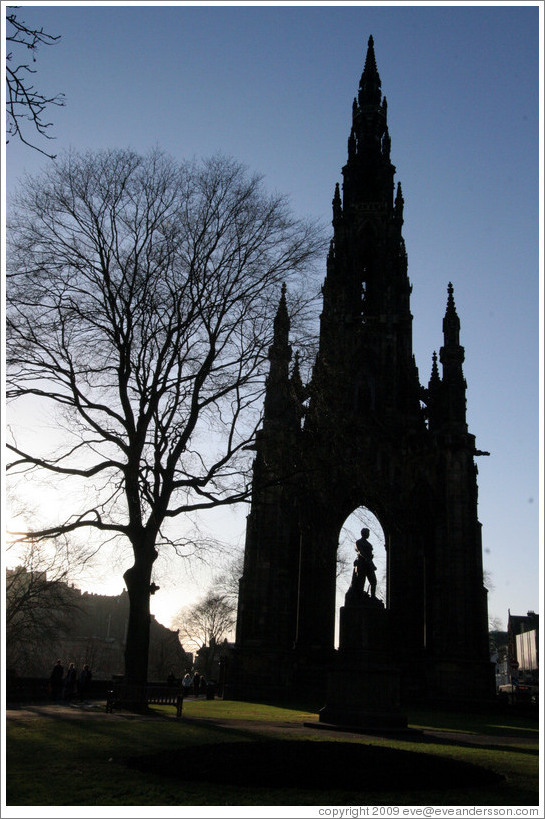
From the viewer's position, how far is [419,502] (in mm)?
38812

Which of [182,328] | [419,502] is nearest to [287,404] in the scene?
[182,328]

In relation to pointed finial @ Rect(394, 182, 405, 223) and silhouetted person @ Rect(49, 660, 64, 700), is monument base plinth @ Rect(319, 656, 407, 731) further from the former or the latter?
pointed finial @ Rect(394, 182, 405, 223)

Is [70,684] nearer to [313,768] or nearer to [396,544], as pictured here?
[313,768]

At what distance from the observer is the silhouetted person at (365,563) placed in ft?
61.0

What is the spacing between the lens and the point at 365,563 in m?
18.8

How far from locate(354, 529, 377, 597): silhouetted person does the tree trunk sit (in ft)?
17.0

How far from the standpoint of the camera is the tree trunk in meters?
17.7

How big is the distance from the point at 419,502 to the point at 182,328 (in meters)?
23.7

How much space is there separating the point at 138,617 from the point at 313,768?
994 cm

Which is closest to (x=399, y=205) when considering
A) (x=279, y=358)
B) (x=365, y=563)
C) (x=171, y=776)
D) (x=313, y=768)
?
(x=279, y=358)

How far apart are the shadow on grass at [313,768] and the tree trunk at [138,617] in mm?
7858

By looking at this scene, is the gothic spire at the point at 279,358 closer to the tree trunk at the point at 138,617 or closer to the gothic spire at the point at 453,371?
the tree trunk at the point at 138,617

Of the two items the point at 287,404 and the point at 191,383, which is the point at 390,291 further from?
the point at 191,383

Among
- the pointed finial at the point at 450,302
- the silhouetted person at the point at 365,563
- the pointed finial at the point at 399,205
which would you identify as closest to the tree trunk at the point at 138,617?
the silhouetted person at the point at 365,563
